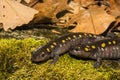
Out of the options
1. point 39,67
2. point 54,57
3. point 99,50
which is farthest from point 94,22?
point 39,67

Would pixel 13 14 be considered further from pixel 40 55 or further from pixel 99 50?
pixel 99 50

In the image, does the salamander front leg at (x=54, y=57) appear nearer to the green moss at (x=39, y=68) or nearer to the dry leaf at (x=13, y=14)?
the green moss at (x=39, y=68)

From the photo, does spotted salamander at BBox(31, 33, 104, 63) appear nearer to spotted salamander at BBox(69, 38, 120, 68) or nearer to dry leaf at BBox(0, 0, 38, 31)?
spotted salamander at BBox(69, 38, 120, 68)

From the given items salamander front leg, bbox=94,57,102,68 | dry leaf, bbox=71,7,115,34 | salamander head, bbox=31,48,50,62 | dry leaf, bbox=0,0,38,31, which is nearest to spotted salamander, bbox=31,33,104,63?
salamander head, bbox=31,48,50,62

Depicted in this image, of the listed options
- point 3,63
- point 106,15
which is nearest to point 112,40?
point 106,15

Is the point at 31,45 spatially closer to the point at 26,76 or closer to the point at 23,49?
the point at 23,49

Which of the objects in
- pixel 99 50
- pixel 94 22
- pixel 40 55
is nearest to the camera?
pixel 40 55
